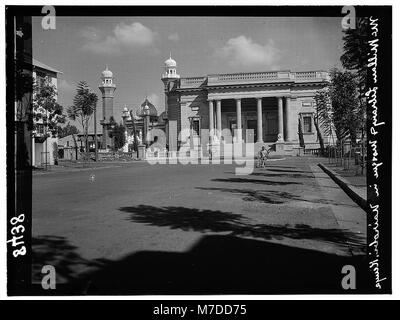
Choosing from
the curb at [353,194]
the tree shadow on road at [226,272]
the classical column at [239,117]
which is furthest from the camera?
the classical column at [239,117]

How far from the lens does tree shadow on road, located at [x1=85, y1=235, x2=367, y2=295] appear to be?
4.33 m

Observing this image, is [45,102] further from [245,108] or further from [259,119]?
[245,108]

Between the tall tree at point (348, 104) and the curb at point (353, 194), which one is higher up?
the tall tree at point (348, 104)

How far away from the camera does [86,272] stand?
477 centimetres

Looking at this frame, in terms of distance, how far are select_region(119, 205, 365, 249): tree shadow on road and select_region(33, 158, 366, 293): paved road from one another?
0.06 ft

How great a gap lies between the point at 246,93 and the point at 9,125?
52992 mm

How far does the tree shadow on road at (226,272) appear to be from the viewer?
14.2ft

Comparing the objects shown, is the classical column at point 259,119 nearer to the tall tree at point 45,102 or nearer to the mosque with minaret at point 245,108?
the mosque with minaret at point 245,108

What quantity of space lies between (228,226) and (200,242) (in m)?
1.38

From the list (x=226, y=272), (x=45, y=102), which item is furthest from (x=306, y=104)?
(x=226, y=272)

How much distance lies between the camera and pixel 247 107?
59062mm

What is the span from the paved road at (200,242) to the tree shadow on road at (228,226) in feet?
0.06

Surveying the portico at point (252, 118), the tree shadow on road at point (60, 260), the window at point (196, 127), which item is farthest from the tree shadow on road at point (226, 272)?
the window at point (196, 127)

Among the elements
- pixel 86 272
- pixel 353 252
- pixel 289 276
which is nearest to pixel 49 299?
pixel 86 272
